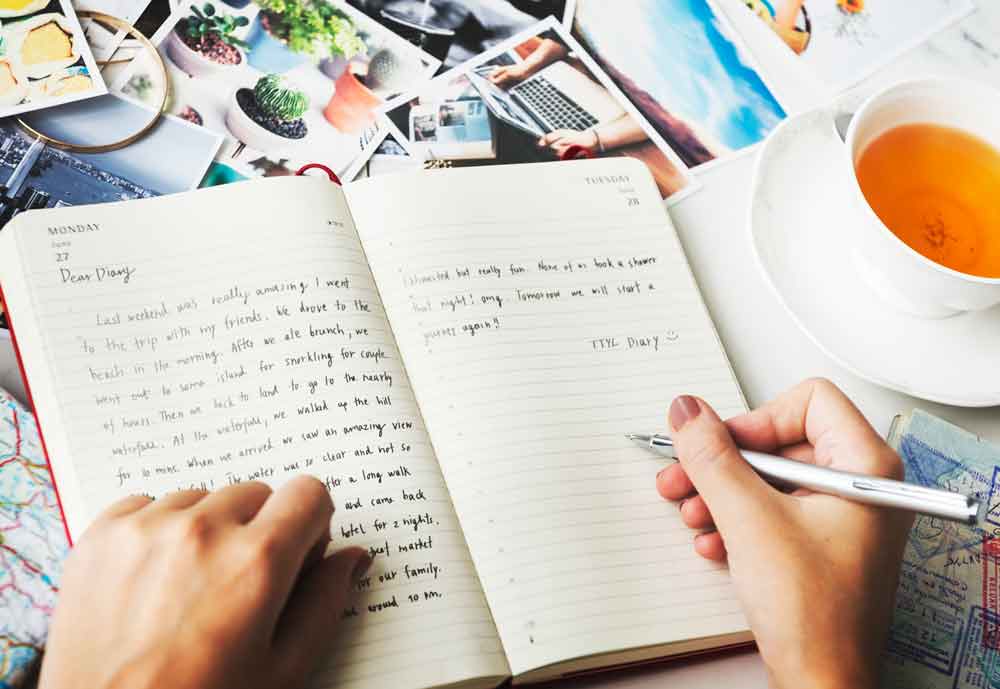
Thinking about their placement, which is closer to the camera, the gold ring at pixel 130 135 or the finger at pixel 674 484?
the finger at pixel 674 484

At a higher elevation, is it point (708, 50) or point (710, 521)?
point (708, 50)

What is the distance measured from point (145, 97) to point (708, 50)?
606mm

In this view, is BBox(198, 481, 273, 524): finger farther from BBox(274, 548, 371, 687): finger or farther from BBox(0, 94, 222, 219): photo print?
BBox(0, 94, 222, 219): photo print

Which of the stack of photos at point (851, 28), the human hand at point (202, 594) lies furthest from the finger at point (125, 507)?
the stack of photos at point (851, 28)

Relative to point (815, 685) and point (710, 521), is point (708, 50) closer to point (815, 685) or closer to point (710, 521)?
point (710, 521)

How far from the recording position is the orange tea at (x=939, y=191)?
77 centimetres

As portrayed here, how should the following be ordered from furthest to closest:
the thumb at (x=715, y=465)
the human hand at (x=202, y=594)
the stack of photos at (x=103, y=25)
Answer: the stack of photos at (x=103, y=25)
the thumb at (x=715, y=465)
the human hand at (x=202, y=594)

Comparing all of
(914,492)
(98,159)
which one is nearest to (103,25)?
(98,159)

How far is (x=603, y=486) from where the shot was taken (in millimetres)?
689

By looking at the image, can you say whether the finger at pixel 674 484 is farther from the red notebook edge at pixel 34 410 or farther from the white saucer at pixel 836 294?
the red notebook edge at pixel 34 410

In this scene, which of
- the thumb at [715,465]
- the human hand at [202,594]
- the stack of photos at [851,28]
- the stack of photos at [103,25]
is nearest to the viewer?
the human hand at [202,594]

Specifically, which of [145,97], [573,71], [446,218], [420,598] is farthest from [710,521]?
[145,97]

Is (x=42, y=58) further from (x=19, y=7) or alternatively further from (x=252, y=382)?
(x=252, y=382)

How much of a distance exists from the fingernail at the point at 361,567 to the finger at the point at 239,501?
0.08 metres
